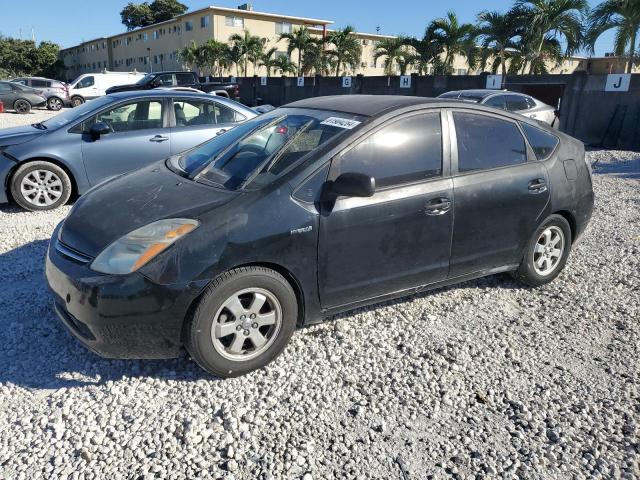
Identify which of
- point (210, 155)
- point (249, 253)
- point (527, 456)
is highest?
point (210, 155)

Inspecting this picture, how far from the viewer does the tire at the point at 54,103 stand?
25.7 meters

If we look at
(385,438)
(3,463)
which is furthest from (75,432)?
(385,438)

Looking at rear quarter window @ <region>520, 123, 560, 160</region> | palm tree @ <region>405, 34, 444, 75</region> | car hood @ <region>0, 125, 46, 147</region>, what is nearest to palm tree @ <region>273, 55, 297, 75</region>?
palm tree @ <region>405, 34, 444, 75</region>

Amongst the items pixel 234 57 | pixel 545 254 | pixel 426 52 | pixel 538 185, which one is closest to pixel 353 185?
pixel 538 185

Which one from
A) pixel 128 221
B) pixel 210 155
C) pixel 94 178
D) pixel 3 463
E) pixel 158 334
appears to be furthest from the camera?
pixel 94 178

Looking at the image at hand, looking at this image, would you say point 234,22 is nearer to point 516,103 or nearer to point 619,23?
point 619,23

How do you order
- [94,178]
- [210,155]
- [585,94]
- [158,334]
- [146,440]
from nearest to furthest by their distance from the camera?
[146,440] → [158,334] → [210,155] → [94,178] → [585,94]

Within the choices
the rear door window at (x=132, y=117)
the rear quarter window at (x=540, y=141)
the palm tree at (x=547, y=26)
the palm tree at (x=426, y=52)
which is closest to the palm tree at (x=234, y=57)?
the palm tree at (x=426, y=52)

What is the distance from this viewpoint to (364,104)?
3738mm

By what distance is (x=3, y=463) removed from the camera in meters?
2.42

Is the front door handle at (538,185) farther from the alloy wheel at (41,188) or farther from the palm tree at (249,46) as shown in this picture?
the palm tree at (249,46)

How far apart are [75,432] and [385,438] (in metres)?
1.61

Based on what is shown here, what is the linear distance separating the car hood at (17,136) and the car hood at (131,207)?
138 inches

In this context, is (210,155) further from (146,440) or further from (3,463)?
(3,463)
